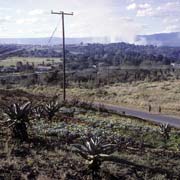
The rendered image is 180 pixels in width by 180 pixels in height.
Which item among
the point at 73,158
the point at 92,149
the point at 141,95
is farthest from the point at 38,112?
the point at 141,95

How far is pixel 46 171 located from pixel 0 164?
1266mm

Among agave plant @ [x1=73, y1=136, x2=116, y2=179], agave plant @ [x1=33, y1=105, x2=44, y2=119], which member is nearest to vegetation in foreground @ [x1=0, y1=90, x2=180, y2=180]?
agave plant @ [x1=73, y1=136, x2=116, y2=179]

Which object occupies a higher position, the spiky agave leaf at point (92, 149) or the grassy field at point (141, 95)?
the spiky agave leaf at point (92, 149)

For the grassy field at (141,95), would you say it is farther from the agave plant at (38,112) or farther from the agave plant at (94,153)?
the agave plant at (94,153)

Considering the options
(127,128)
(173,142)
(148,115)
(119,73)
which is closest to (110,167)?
(173,142)

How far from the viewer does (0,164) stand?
456 inches

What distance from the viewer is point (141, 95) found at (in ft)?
192

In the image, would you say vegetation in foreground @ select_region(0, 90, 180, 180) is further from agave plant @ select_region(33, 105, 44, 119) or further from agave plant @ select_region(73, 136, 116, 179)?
agave plant @ select_region(33, 105, 44, 119)

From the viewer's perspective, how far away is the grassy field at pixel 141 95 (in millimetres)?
50594

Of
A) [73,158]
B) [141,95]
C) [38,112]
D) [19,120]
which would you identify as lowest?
[141,95]

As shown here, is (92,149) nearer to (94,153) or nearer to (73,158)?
(94,153)

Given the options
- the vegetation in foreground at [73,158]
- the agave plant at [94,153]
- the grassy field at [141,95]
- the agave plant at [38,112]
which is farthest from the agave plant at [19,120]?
the grassy field at [141,95]

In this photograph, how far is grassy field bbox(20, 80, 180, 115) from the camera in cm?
5059

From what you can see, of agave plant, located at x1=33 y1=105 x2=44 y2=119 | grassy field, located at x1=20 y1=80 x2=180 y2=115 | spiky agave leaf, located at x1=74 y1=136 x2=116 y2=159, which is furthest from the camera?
grassy field, located at x1=20 y1=80 x2=180 y2=115
